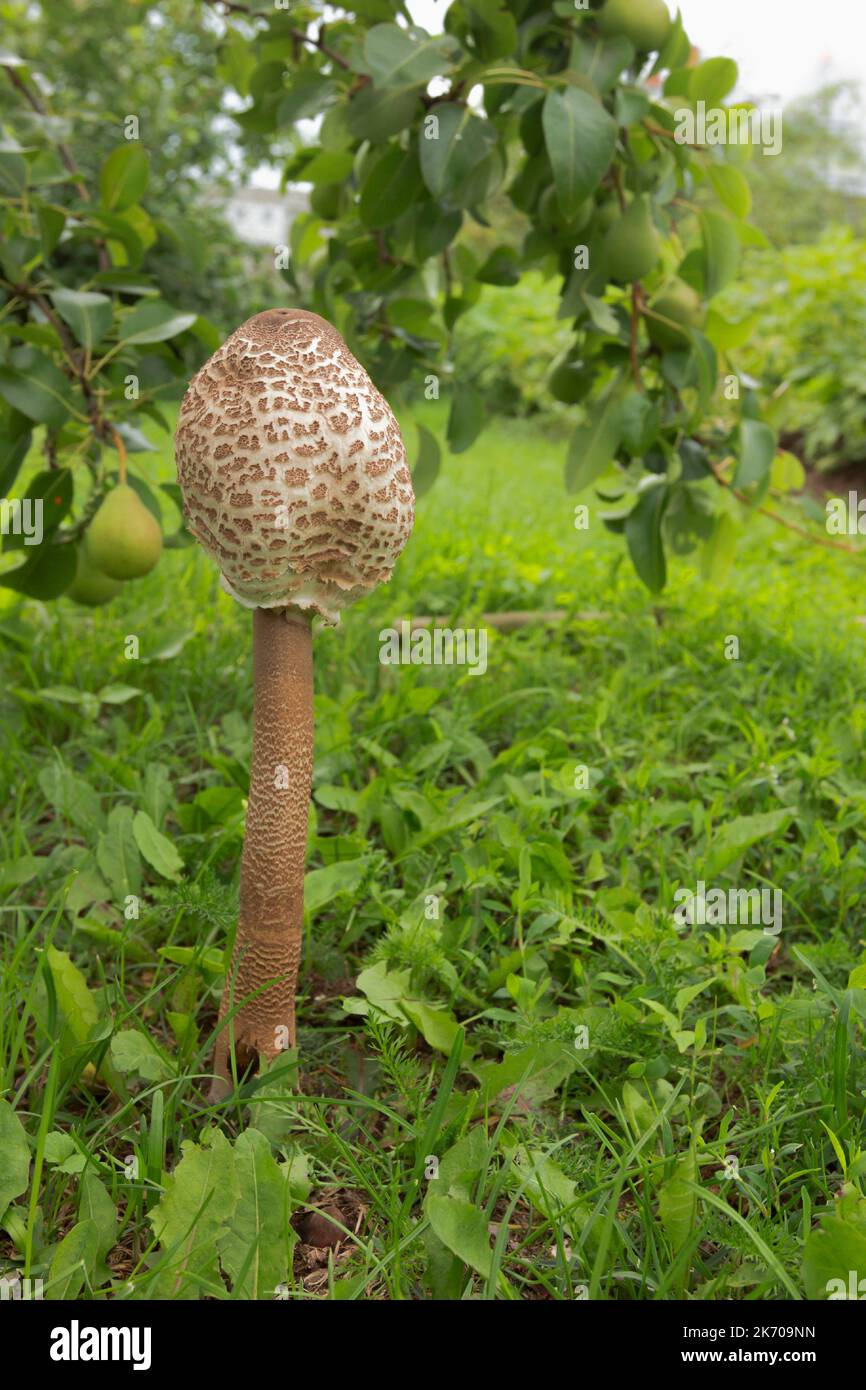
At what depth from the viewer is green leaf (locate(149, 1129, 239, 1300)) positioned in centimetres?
126

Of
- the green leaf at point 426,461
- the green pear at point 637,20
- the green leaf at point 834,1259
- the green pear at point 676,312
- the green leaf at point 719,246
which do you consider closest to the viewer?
the green leaf at point 834,1259

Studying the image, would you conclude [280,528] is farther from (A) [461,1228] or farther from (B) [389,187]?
(B) [389,187]

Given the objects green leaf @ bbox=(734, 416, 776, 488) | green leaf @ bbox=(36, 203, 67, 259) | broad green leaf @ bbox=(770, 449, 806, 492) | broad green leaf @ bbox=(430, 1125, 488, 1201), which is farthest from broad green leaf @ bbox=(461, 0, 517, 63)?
broad green leaf @ bbox=(430, 1125, 488, 1201)

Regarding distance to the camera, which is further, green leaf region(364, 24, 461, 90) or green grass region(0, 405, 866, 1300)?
green leaf region(364, 24, 461, 90)

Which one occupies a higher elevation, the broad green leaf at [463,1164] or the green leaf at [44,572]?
the green leaf at [44,572]

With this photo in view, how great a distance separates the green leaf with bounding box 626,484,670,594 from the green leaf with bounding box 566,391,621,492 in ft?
0.47

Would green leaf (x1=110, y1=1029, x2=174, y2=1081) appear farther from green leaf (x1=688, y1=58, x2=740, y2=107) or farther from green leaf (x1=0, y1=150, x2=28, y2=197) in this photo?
green leaf (x1=688, y1=58, x2=740, y2=107)

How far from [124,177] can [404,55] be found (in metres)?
0.85

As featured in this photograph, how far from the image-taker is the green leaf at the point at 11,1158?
1.33 m

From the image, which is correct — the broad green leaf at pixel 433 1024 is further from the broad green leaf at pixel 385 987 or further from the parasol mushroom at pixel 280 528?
the parasol mushroom at pixel 280 528

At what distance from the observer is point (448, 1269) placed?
129 cm

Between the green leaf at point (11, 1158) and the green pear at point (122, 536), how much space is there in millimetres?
1101

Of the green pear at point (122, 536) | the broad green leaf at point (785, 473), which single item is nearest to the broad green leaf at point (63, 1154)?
the green pear at point (122, 536)
